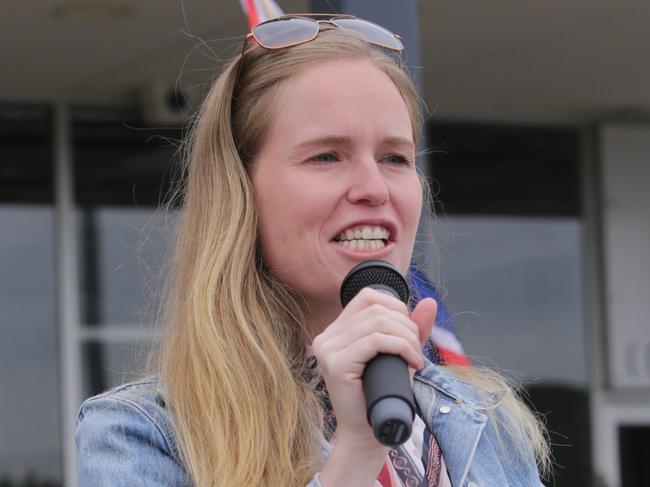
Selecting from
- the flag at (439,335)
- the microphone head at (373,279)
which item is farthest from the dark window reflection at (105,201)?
the microphone head at (373,279)

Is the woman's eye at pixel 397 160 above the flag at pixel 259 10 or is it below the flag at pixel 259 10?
below

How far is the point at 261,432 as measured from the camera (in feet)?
5.46

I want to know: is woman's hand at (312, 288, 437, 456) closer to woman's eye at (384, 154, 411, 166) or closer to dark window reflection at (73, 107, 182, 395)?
woman's eye at (384, 154, 411, 166)

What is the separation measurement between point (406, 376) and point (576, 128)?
7.09 meters

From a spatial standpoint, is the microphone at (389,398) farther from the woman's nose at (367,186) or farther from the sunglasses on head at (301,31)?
the sunglasses on head at (301,31)

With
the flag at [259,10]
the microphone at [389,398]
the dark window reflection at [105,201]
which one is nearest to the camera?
the microphone at [389,398]

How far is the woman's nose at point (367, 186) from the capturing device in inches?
66.9

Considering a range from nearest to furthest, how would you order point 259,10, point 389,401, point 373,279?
point 389,401 < point 373,279 < point 259,10

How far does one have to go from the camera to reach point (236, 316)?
1.75 meters

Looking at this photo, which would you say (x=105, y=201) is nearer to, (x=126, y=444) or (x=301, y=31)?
(x=301, y=31)

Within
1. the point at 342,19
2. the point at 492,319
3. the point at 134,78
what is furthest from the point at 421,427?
the point at 492,319

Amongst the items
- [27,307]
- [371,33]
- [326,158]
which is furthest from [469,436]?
[27,307]

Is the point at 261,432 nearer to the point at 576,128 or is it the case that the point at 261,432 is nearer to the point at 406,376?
the point at 406,376

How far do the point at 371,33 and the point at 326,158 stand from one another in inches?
12.5
